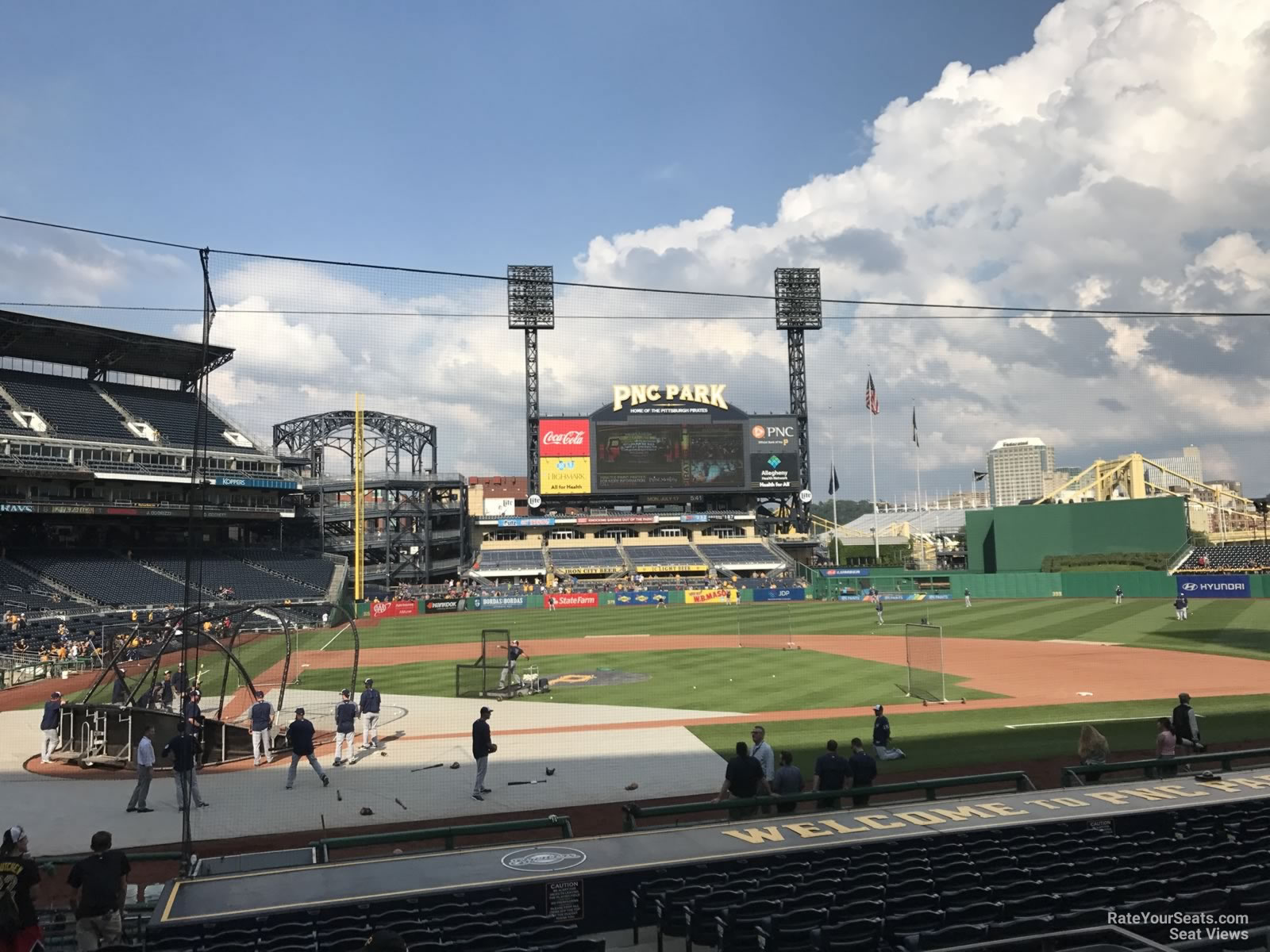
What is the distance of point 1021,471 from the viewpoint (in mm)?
105500

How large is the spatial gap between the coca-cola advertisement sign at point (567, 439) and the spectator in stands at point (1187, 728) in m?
58.8

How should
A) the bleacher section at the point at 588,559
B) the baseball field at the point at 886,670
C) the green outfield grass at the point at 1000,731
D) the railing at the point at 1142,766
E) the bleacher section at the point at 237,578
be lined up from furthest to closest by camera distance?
the bleacher section at the point at 588,559
the bleacher section at the point at 237,578
the baseball field at the point at 886,670
the green outfield grass at the point at 1000,731
the railing at the point at 1142,766

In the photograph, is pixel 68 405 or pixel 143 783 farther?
pixel 68 405

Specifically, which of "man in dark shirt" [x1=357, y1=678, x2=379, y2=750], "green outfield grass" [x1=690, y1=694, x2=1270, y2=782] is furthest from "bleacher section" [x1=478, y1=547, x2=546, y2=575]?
"man in dark shirt" [x1=357, y1=678, x2=379, y2=750]

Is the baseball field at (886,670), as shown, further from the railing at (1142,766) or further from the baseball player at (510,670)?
the railing at (1142,766)

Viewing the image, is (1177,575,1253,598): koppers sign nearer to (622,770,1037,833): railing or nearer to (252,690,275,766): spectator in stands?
(622,770,1037,833): railing

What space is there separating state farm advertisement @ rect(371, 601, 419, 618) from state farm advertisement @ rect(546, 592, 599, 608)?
29.6 feet

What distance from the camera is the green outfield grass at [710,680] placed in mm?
22406

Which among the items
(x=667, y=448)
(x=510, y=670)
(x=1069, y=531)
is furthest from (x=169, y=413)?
(x=1069, y=531)

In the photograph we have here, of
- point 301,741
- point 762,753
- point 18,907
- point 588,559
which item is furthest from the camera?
point 588,559

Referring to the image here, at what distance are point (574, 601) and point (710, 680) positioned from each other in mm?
32349

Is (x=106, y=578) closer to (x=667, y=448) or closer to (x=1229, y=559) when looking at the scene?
(x=667, y=448)

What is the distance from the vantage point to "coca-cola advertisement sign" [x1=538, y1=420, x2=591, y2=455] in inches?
2773

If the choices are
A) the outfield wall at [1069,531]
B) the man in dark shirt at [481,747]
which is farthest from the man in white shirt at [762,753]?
the outfield wall at [1069,531]
